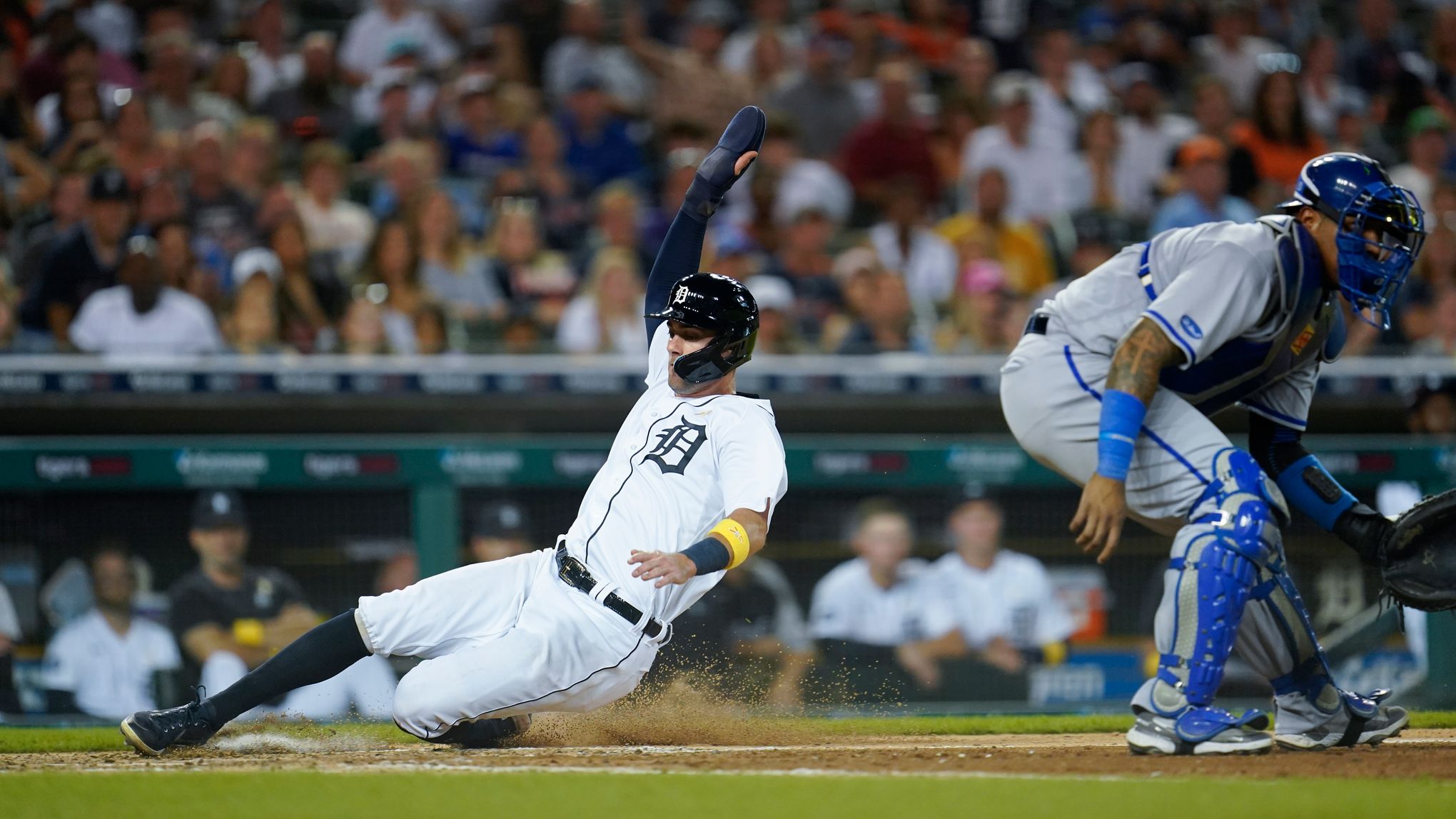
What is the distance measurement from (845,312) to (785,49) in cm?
278

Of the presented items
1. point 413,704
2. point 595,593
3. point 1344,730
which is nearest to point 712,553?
point 595,593

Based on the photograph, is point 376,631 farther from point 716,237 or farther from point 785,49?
point 785,49

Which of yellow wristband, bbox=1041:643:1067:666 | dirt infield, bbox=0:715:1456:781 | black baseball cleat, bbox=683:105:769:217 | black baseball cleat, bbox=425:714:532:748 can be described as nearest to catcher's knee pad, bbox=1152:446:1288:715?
dirt infield, bbox=0:715:1456:781

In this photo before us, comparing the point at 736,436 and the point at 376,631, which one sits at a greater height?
the point at 736,436

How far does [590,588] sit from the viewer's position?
4270mm

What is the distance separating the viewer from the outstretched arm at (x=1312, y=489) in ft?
15.3

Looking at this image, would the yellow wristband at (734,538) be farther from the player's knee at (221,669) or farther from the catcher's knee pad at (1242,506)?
the player's knee at (221,669)

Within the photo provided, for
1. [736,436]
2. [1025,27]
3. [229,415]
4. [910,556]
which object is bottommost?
[910,556]

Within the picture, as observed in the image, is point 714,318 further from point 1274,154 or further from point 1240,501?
point 1274,154

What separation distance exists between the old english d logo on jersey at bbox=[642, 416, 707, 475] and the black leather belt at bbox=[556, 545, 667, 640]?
→ 37cm

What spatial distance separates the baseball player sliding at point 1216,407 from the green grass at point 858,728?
1.05 m

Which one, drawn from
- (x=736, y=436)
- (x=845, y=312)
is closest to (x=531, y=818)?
(x=736, y=436)

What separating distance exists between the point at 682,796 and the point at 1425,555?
7.91 feet

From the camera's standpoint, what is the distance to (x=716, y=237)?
8.69m
